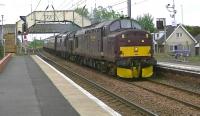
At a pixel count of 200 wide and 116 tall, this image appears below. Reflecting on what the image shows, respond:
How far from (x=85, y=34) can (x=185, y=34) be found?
215 ft

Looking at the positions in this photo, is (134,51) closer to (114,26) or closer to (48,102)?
(114,26)

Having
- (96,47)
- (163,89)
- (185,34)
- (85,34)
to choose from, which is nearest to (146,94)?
(163,89)

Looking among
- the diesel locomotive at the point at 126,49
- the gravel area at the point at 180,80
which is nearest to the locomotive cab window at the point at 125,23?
the diesel locomotive at the point at 126,49

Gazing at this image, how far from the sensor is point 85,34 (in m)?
33.2

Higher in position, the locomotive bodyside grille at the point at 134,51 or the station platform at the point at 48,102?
the locomotive bodyside grille at the point at 134,51

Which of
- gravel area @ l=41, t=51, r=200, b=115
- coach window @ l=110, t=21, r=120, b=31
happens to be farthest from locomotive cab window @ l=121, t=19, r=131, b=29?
gravel area @ l=41, t=51, r=200, b=115

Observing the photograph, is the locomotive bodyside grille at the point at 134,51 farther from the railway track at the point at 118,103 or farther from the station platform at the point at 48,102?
the station platform at the point at 48,102

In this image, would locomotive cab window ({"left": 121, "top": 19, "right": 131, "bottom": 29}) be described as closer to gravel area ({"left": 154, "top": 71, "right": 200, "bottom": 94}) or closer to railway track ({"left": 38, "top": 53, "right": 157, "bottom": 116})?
gravel area ({"left": 154, "top": 71, "right": 200, "bottom": 94})

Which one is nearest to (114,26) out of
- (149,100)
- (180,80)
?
(180,80)

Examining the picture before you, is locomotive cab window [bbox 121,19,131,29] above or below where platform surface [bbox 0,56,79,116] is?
above

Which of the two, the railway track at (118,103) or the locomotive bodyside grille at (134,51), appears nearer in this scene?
the railway track at (118,103)

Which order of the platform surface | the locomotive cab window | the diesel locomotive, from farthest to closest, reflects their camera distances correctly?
the locomotive cab window < the diesel locomotive < the platform surface

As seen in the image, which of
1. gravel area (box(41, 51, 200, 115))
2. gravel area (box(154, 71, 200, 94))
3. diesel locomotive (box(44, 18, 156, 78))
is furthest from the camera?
diesel locomotive (box(44, 18, 156, 78))

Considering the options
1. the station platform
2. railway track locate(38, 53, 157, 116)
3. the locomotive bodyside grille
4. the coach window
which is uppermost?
the coach window
